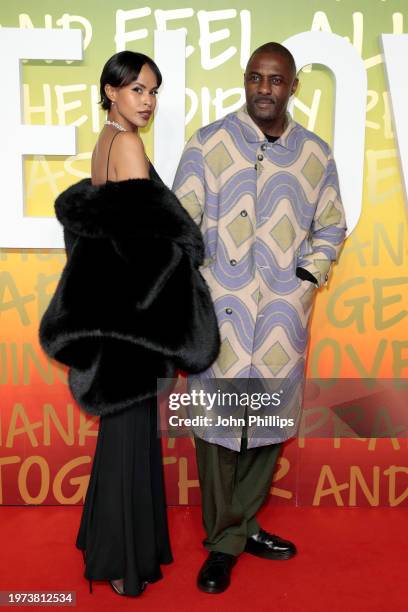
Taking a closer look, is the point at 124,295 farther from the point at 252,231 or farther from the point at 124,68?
the point at 124,68

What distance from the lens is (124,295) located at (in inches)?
73.3

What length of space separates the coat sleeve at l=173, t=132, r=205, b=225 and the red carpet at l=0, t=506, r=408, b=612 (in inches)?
53.2

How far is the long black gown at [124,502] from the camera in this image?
2.03m

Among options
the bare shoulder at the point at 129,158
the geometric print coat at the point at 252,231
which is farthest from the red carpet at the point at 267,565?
the bare shoulder at the point at 129,158

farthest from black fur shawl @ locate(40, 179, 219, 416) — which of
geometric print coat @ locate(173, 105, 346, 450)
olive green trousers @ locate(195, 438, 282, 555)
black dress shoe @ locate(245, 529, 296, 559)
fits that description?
black dress shoe @ locate(245, 529, 296, 559)

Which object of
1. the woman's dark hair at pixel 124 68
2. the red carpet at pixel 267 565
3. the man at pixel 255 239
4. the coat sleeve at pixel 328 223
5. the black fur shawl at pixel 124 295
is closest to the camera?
the black fur shawl at pixel 124 295

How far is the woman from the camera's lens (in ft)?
6.04

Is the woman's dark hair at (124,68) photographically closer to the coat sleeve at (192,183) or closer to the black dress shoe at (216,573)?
the coat sleeve at (192,183)

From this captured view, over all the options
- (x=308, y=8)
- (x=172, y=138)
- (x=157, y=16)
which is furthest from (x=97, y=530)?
(x=308, y=8)

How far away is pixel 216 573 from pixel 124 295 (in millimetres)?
1107

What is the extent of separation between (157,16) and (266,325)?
4.35 ft

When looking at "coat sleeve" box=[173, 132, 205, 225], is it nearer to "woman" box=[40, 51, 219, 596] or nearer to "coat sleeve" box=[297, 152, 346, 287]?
"woman" box=[40, 51, 219, 596]

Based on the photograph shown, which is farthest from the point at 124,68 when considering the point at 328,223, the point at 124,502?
the point at 124,502

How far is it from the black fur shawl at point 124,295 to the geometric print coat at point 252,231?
24 centimetres
